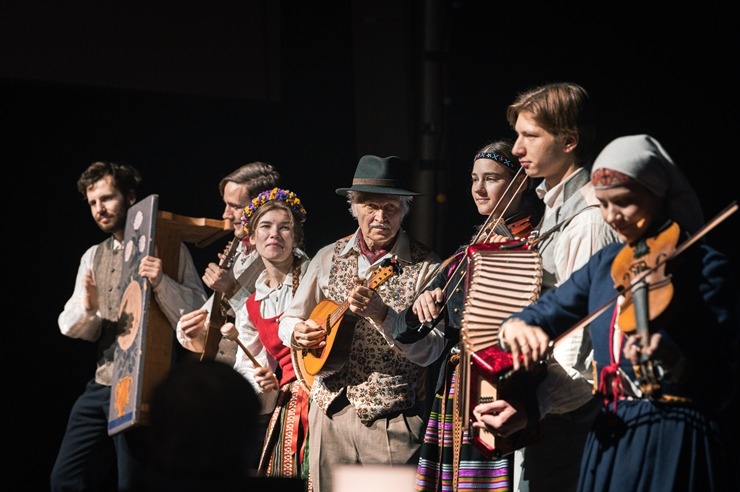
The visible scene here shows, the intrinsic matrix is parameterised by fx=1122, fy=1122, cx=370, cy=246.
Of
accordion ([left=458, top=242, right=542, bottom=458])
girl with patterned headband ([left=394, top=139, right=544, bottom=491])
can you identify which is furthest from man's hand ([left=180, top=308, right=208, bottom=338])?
accordion ([left=458, top=242, right=542, bottom=458])

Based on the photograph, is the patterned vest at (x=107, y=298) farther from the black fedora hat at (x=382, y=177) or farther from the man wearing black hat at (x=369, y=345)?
the black fedora hat at (x=382, y=177)

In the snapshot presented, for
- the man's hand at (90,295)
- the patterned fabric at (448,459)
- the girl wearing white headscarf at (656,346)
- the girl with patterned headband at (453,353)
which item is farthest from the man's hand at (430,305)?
the man's hand at (90,295)

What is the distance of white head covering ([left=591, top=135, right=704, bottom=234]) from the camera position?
2.60 meters

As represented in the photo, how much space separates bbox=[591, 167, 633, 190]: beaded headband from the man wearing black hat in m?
1.35

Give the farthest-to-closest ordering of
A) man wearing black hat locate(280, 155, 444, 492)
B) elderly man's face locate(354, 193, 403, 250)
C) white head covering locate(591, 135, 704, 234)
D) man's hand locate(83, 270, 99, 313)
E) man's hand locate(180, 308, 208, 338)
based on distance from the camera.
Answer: man's hand locate(83, 270, 99, 313), man's hand locate(180, 308, 208, 338), elderly man's face locate(354, 193, 403, 250), man wearing black hat locate(280, 155, 444, 492), white head covering locate(591, 135, 704, 234)

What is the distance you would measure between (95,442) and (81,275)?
0.81 meters

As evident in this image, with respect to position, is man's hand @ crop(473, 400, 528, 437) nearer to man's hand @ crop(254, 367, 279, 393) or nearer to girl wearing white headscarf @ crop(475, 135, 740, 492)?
girl wearing white headscarf @ crop(475, 135, 740, 492)

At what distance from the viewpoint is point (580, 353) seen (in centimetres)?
298

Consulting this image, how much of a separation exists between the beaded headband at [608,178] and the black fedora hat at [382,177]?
1646 millimetres

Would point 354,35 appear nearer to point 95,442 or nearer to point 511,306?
point 95,442

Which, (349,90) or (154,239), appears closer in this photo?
(154,239)

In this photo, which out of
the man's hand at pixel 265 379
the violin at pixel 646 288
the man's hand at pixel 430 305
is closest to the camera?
the violin at pixel 646 288

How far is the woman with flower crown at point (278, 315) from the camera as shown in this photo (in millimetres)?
4453

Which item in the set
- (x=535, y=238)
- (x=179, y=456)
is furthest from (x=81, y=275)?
(x=179, y=456)
